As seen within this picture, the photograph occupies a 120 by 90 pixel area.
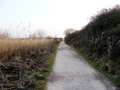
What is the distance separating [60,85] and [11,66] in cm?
190

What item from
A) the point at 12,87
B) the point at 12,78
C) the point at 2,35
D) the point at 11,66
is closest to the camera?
the point at 12,87

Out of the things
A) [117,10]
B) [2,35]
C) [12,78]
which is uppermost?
[117,10]

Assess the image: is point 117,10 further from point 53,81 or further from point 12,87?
point 12,87

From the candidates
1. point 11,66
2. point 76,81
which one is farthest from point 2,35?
point 76,81

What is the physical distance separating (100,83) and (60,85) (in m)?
1.51

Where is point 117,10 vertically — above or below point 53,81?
above

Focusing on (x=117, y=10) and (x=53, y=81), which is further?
(x=117, y=10)

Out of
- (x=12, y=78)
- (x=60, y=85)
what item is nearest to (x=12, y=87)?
(x=12, y=78)

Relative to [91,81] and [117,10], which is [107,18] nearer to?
[117,10]

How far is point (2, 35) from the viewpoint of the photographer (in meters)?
4.06

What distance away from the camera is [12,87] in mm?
2199

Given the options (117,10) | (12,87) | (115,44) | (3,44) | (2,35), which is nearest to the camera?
(12,87)

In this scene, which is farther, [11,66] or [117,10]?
[117,10]

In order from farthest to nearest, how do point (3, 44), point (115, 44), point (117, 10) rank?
point (117, 10) < point (115, 44) < point (3, 44)
